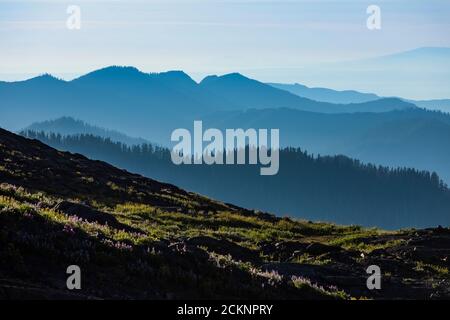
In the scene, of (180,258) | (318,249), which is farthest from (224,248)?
(180,258)

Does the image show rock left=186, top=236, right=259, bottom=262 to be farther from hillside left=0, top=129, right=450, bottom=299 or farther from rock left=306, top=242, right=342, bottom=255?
rock left=306, top=242, right=342, bottom=255

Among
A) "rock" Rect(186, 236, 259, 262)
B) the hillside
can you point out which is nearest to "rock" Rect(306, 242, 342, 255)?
the hillside

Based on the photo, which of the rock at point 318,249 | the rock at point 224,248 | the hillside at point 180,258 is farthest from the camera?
the rock at point 318,249

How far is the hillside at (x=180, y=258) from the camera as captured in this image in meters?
13.9

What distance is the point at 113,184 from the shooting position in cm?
6084

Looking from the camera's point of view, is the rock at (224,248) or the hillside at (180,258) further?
the rock at (224,248)

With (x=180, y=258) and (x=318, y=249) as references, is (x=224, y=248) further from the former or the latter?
(x=180, y=258)

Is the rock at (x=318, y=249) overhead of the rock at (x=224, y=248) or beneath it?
beneath

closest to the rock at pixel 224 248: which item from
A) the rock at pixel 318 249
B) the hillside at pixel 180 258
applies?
the hillside at pixel 180 258

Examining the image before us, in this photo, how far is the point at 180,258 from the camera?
16.7 m

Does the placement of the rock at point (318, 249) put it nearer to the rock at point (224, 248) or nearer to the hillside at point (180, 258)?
the hillside at point (180, 258)
